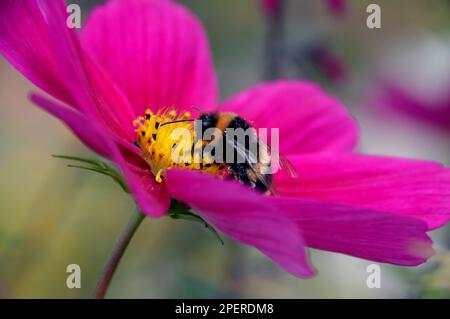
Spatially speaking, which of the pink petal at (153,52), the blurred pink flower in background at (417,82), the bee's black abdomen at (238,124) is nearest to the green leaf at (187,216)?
the bee's black abdomen at (238,124)

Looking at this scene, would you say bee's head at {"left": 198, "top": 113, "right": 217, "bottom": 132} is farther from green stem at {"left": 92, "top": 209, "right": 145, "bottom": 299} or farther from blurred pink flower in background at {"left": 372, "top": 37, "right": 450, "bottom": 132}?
blurred pink flower in background at {"left": 372, "top": 37, "right": 450, "bottom": 132}

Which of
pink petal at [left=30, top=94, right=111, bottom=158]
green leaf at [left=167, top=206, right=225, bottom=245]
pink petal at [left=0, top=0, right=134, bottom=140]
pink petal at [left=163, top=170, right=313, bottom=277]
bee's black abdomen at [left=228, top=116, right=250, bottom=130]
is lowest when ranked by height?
green leaf at [left=167, top=206, right=225, bottom=245]

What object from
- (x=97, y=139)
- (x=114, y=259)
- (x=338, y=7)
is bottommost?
(x=114, y=259)

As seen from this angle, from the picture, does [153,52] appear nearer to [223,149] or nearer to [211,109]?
[211,109]

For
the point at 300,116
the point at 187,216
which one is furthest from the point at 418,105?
the point at 187,216

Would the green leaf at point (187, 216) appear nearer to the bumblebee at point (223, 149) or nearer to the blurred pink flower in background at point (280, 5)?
the bumblebee at point (223, 149)

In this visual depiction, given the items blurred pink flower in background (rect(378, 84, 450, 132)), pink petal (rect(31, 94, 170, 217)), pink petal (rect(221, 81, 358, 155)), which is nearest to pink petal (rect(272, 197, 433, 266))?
pink petal (rect(31, 94, 170, 217))
